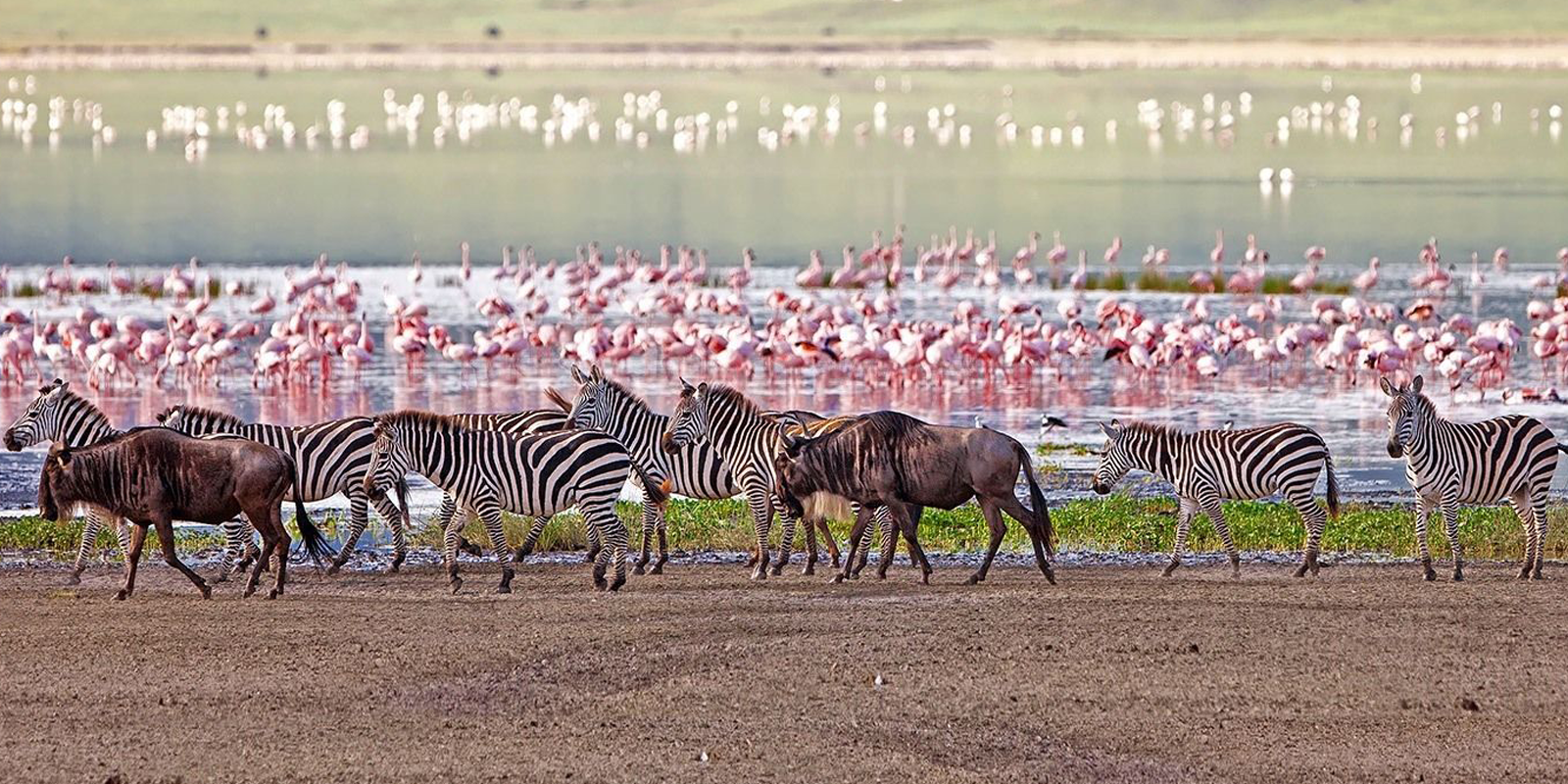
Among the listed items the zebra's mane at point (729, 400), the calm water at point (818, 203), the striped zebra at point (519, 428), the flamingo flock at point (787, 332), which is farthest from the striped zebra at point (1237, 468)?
the flamingo flock at point (787, 332)

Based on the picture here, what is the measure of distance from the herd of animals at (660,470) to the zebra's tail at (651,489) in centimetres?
2

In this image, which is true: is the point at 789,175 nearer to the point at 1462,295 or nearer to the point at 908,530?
the point at 1462,295

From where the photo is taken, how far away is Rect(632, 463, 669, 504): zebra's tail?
13.7 meters

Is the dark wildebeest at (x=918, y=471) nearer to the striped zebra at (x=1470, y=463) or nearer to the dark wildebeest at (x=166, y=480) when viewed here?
the striped zebra at (x=1470, y=463)

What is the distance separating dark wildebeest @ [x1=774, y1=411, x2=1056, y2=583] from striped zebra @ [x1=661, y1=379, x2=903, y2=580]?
1.22 feet

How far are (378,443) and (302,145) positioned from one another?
74869 millimetres

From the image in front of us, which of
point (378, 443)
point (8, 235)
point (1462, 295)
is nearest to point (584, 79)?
point (8, 235)

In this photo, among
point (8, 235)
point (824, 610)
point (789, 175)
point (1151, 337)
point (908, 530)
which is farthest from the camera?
point (789, 175)

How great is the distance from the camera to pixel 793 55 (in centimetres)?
17438

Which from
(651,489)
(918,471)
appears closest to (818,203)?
(651,489)

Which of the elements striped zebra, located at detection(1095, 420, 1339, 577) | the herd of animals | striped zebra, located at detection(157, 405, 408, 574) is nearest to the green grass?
striped zebra, located at detection(1095, 420, 1339, 577)

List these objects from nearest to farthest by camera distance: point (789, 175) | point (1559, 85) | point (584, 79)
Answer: point (789, 175)
point (1559, 85)
point (584, 79)

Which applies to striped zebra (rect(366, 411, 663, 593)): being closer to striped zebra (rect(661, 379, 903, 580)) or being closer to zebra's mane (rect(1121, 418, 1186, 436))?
striped zebra (rect(661, 379, 903, 580))

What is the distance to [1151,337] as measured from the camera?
967 inches
